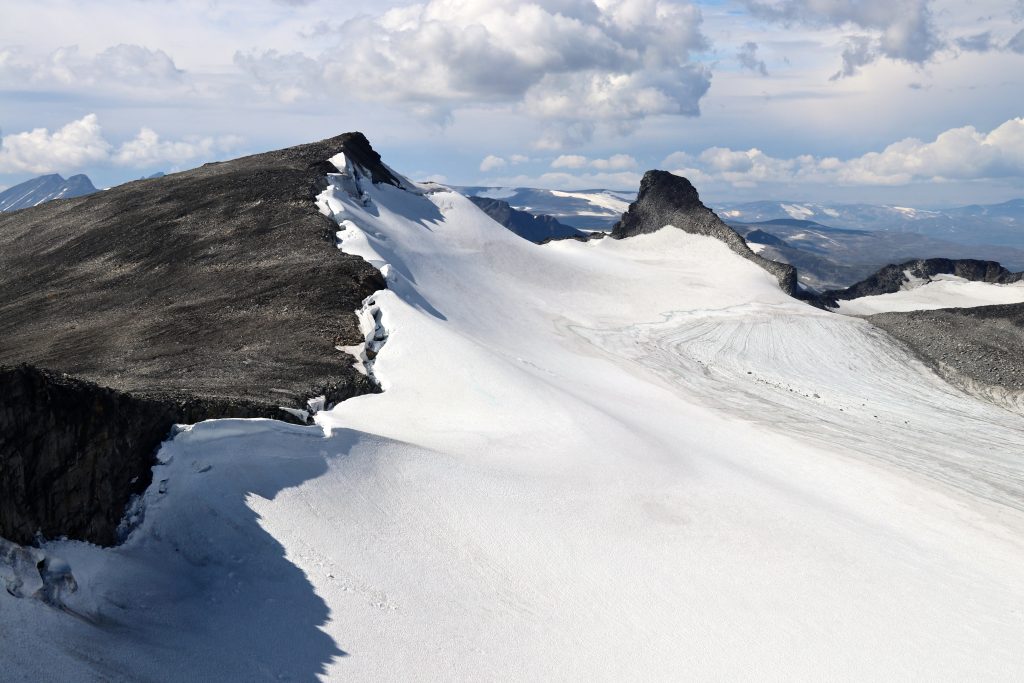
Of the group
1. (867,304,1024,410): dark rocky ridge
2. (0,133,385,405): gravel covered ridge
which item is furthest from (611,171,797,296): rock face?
(0,133,385,405): gravel covered ridge

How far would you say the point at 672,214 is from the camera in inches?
3270

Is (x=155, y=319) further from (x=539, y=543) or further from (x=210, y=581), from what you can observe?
(x=539, y=543)

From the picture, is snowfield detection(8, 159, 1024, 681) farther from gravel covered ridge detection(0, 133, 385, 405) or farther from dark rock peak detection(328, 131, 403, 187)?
dark rock peak detection(328, 131, 403, 187)

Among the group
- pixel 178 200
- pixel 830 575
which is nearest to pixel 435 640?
pixel 830 575

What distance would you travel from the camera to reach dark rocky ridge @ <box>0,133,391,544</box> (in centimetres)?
1291

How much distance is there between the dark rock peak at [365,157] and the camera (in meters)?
60.4

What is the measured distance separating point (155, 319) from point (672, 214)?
60871 millimetres

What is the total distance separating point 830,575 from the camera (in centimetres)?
2041

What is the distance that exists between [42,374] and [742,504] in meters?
18.8

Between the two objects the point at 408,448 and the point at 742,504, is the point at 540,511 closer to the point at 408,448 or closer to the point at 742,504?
the point at 408,448

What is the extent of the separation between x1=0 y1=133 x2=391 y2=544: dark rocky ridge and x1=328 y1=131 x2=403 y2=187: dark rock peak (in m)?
0.22

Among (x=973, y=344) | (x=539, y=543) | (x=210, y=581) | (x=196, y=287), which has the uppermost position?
(x=196, y=287)

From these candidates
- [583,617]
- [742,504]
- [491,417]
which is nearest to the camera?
[583,617]

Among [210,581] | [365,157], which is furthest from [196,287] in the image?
[365,157]
